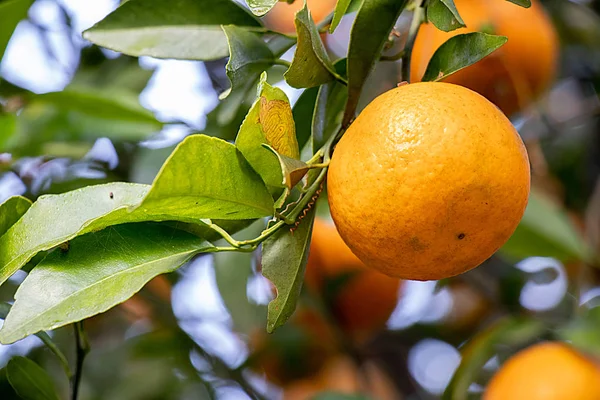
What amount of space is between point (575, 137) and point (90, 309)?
5.23ft

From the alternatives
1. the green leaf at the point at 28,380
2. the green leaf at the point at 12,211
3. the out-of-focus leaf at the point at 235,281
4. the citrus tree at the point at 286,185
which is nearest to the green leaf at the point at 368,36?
the citrus tree at the point at 286,185

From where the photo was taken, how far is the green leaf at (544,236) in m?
1.28

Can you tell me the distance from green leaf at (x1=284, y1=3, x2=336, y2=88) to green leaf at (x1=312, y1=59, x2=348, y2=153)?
0.04 m

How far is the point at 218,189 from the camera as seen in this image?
61cm

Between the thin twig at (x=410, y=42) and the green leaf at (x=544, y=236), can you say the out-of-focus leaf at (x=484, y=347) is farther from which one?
the thin twig at (x=410, y=42)

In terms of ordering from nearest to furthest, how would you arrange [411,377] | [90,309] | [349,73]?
[90,309] < [349,73] < [411,377]

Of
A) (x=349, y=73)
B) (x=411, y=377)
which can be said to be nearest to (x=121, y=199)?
(x=349, y=73)

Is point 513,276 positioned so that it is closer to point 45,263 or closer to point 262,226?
point 262,226

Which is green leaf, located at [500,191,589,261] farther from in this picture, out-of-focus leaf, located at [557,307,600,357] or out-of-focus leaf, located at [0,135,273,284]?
out-of-focus leaf, located at [0,135,273,284]

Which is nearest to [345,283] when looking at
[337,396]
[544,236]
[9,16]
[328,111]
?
[337,396]

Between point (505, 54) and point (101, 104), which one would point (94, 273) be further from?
point (505, 54)

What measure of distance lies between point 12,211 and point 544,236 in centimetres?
91

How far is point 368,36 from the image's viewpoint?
68cm

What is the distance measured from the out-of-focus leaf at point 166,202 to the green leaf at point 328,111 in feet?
0.41
